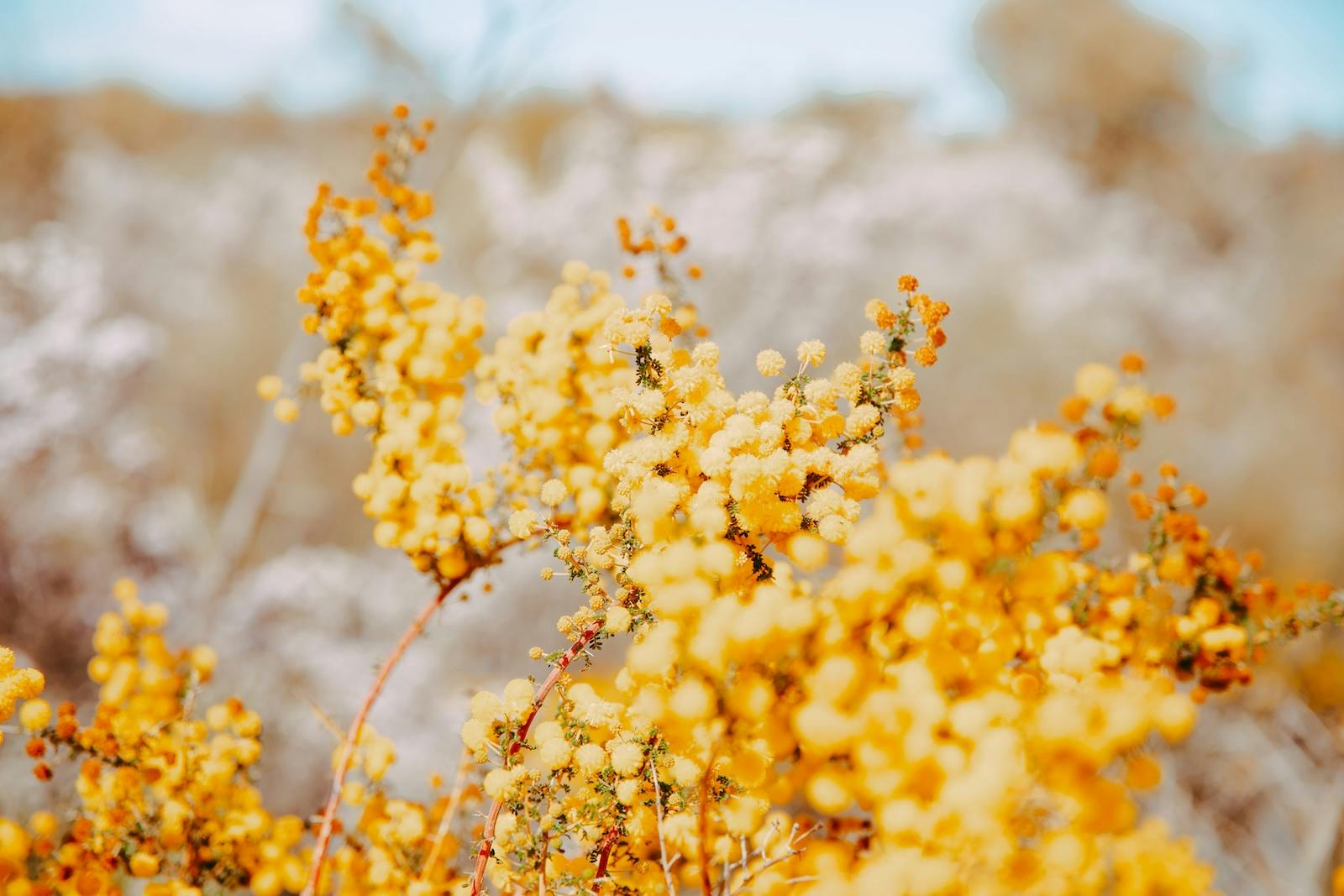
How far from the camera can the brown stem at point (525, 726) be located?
41.1 inches

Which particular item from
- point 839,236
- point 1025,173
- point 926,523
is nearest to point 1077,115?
point 1025,173

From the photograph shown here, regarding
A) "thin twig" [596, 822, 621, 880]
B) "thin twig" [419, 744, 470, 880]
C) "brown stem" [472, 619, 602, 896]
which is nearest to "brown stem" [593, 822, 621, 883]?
"thin twig" [596, 822, 621, 880]

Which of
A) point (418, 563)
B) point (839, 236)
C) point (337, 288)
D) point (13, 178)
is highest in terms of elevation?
point (13, 178)

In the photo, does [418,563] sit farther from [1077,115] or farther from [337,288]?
[1077,115]

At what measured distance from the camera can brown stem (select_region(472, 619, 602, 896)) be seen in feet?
3.43

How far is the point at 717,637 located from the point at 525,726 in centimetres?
48

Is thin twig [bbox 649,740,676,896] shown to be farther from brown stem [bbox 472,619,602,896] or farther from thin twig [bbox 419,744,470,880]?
thin twig [bbox 419,744,470,880]

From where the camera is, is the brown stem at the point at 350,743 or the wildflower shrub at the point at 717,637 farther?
the brown stem at the point at 350,743

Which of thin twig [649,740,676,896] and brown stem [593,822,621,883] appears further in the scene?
brown stem [593,822,621,883]

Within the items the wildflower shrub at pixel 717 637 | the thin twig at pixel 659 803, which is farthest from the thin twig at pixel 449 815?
the thin twig at pixel 659 803

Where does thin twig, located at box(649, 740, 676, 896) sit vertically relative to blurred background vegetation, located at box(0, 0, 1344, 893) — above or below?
below

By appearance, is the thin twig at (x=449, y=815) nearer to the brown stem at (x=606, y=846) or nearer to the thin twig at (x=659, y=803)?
the brown stem at (x=606, y=846)

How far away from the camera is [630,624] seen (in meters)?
1.06

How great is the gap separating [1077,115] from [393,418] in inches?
744
